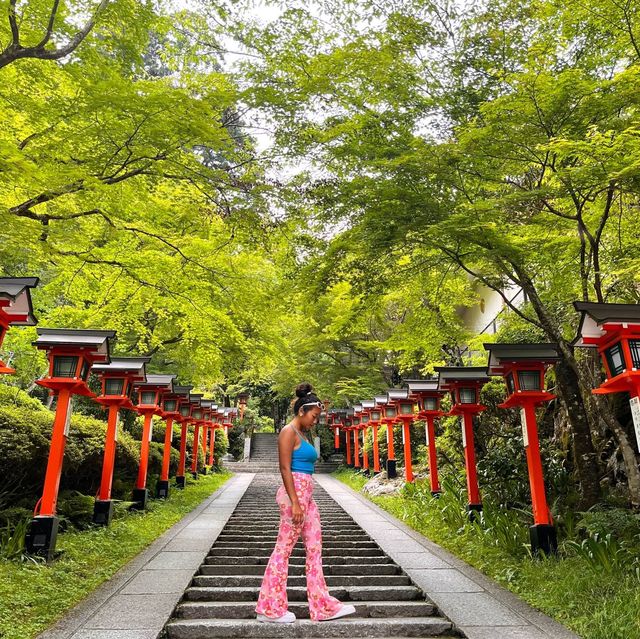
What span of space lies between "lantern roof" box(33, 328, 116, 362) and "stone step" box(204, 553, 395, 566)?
141 inches

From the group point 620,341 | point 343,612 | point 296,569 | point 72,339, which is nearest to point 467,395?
point 620,341

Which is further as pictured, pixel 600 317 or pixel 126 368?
pixel 126 368

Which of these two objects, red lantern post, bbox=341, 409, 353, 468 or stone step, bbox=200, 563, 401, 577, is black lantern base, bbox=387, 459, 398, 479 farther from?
stone step, bbox=200, 563, 401, 577

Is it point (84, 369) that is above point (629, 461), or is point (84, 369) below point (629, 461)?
above

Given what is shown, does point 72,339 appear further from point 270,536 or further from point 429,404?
point 429,404

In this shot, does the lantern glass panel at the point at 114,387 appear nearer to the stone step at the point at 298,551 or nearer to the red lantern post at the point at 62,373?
the red lantern post at the point at 62,373

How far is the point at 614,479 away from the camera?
8.71m

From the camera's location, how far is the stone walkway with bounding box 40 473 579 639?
13.9 feet

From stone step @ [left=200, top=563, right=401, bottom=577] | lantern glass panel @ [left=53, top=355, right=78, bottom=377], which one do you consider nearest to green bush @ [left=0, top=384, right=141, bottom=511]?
lantern glass panel @ [left=53, top=355, right=78, bottom=377]

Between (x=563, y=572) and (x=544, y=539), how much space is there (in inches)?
42.0

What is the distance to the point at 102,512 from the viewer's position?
8.67 meters

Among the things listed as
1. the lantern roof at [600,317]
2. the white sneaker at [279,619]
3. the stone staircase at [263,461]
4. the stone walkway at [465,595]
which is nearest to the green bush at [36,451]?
the white sneaker at [279,619]

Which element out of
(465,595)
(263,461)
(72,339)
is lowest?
(465,595)

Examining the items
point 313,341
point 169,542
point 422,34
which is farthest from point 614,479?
point 313,341
